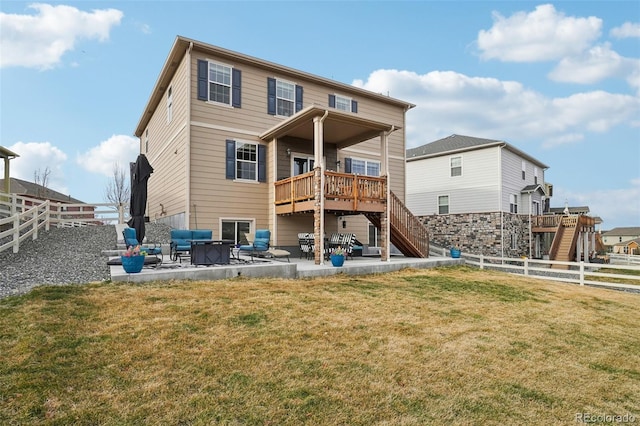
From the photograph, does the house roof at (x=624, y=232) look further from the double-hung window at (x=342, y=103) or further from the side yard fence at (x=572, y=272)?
the double-hung window at (x=342, y=103)

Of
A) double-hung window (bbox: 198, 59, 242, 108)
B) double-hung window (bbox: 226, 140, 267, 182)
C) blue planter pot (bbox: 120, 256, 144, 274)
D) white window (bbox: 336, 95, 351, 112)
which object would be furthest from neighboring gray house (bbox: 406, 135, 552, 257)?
blue planter pot (bbox: 120, 256, 144, 274)

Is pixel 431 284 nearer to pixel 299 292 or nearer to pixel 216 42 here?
pixel 299 292

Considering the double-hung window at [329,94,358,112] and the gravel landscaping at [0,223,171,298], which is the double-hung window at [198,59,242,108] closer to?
the double-hung window at [329,94,358,112]

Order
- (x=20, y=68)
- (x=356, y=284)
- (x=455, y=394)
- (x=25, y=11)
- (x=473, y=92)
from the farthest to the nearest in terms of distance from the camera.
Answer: (x=473, y=92) → (x=20, y=68) → (x=25, y=11) → (x=356, y=284) → (x=455, y=394)

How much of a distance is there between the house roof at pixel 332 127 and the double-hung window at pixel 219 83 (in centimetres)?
175

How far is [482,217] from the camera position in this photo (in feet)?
70.9

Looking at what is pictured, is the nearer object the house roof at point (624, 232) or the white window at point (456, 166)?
the white window at point (456, 166)

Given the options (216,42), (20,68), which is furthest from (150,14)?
(20,68)

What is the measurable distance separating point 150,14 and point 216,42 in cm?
222

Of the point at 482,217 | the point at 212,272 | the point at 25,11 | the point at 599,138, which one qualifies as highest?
the point at 25,11

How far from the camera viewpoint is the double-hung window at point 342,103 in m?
15.2

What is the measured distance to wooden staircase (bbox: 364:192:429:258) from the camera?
12.6 metres

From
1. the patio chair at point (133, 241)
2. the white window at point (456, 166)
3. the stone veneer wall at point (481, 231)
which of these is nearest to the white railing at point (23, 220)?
the patio chair at point (133, 241)

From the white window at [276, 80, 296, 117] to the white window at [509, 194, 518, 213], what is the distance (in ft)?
51.9
